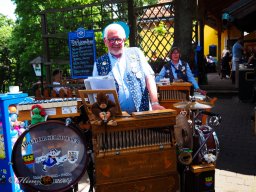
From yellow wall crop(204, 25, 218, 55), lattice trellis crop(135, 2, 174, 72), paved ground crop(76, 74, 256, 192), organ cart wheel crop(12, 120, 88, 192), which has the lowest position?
paved ground crop(76, 74, 256, 192)

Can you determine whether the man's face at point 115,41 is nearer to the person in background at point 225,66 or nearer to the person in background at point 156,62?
the person in background at point 156,62

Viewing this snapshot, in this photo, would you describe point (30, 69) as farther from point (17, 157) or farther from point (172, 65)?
point (17, 157)

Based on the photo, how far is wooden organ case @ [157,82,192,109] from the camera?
4.63 meters

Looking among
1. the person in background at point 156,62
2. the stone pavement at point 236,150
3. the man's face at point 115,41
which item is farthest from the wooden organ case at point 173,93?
the person in background at point 156,62

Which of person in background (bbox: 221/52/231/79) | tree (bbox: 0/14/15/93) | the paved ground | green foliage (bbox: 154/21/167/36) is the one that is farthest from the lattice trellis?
tree (bbox: 0/14/15/93)

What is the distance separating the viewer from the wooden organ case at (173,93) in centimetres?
463

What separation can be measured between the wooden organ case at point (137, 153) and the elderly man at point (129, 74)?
48 centimetres

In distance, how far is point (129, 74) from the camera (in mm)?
2787

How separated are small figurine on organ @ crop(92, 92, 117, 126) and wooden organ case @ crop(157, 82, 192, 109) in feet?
8.26

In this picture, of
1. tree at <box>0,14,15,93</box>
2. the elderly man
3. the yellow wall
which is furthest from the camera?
the yellow wall

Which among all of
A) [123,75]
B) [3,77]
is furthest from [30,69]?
[123,75]

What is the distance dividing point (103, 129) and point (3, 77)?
775 inches

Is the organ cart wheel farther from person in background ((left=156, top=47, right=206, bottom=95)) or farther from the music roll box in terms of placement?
person in background ((left=156, top=47, right=206, bottom=95))

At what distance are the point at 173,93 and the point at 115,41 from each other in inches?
86.6
